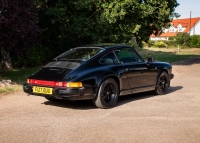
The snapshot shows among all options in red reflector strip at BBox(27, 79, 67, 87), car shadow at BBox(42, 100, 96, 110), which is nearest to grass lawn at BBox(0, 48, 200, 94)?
car shadow at BBox(42, 100, 96, 110)

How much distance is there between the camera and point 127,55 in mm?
7891

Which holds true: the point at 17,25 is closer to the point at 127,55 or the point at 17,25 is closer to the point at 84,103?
the point at 84,103

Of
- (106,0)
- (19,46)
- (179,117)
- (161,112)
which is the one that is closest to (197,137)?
(179,117)

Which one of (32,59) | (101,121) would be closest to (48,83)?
(101,121)

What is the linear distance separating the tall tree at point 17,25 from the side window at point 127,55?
3.71 metres

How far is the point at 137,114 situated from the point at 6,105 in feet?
10.3

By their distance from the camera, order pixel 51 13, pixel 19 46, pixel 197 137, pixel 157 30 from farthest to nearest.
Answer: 1. pixel 157 30
2. pixel 51 13
3. pixel 19 46
4. pixel 197 137

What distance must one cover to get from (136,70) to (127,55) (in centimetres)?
45

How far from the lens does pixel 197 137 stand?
5.00 meters

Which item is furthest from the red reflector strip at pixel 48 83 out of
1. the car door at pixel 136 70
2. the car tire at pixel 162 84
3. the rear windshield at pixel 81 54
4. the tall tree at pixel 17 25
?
the car tire at pixel 162 84

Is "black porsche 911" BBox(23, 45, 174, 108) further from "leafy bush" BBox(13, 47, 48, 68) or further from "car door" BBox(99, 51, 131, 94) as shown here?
"leafy bush" BBox(13, 47, 48, 68)

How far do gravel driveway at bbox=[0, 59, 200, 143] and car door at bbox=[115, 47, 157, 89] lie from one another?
463 mm

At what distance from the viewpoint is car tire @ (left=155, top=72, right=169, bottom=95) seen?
8.72m

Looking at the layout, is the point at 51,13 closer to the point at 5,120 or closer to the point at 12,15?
the point at 12,15
